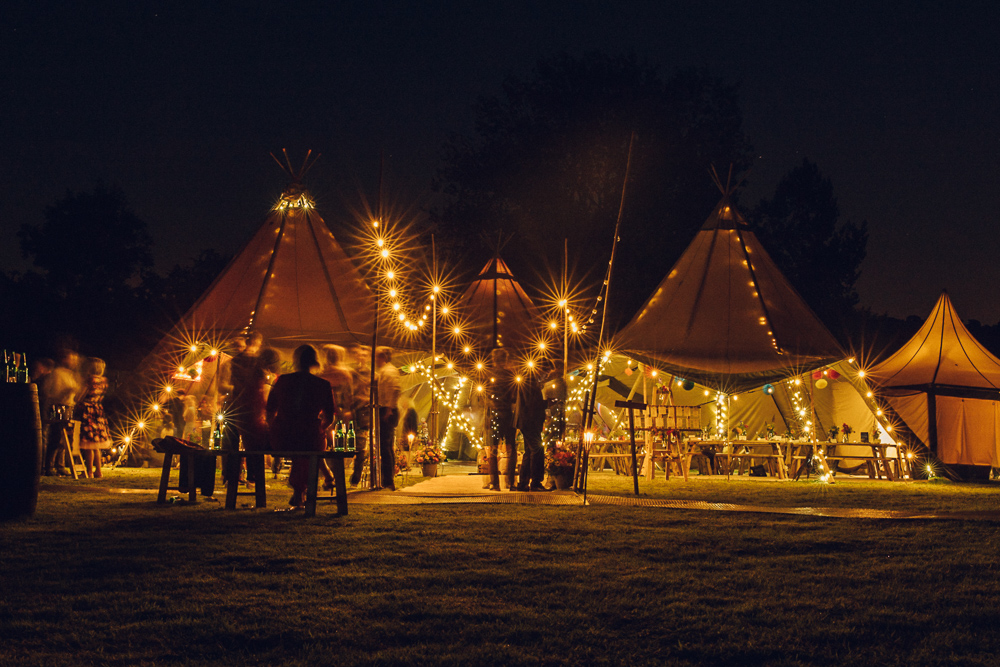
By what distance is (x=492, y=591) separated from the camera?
3.45 meters

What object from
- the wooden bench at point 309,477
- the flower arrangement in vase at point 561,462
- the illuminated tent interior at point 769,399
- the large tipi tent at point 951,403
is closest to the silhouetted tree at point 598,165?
the illuminated tent interior at point 769,399

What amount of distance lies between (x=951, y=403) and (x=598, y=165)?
13.3 meters

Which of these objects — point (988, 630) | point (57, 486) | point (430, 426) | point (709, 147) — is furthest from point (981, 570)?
point (709, 147)

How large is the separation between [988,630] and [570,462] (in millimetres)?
6679

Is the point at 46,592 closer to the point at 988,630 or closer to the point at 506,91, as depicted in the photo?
the point at 988,630

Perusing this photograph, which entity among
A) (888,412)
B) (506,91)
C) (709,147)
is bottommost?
(888,412)

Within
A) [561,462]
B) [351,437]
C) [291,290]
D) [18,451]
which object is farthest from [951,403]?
[18,451]

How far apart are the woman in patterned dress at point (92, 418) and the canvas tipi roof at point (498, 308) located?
688 centimetres

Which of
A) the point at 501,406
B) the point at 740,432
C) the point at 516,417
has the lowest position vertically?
the point at 740,432

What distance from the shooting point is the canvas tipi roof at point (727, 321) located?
40.4ft

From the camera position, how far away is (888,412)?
41.2 feet

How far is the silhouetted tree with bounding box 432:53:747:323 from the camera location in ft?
78.3

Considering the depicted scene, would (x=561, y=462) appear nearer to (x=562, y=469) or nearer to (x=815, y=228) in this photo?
(x=562, y=469)

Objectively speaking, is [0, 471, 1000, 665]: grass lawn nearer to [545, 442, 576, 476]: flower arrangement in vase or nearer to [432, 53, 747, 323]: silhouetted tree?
[545, 442, 576, 476]: flower arrangement in vase
